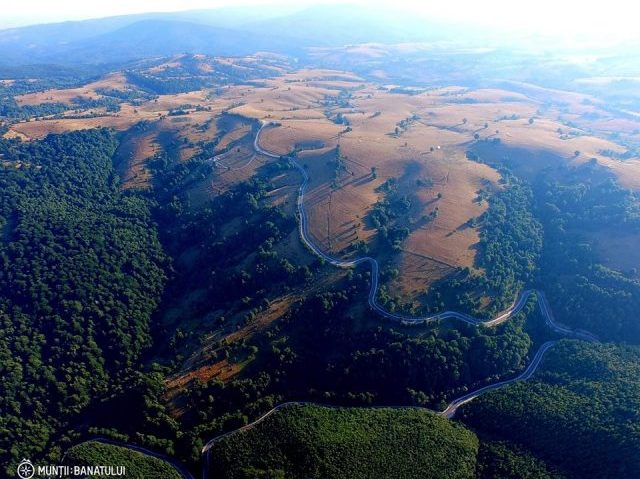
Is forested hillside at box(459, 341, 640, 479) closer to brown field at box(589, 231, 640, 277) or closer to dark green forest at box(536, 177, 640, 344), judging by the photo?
dark green forest at box(536, 177, 640, 344)

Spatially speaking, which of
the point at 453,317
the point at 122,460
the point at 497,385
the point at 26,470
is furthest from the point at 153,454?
the point at 497,385

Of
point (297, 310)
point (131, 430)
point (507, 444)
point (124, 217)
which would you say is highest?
point (124, 217)

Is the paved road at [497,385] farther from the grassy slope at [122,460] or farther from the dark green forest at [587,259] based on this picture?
the grassy slope at [122,460]

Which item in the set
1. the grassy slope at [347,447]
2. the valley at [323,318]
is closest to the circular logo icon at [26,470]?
the valley at [323,318]

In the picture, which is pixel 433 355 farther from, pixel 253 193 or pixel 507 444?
pixel 253 193

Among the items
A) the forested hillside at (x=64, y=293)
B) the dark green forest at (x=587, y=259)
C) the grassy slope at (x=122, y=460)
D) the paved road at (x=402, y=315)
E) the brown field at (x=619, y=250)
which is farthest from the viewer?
the brown field at (x=619, y=250)

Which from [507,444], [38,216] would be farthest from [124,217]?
[507,444]

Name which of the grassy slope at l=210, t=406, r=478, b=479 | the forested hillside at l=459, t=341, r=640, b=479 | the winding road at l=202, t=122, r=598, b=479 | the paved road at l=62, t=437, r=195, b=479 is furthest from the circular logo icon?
the forested hillside at l=459, t=341, r=640, b=479
